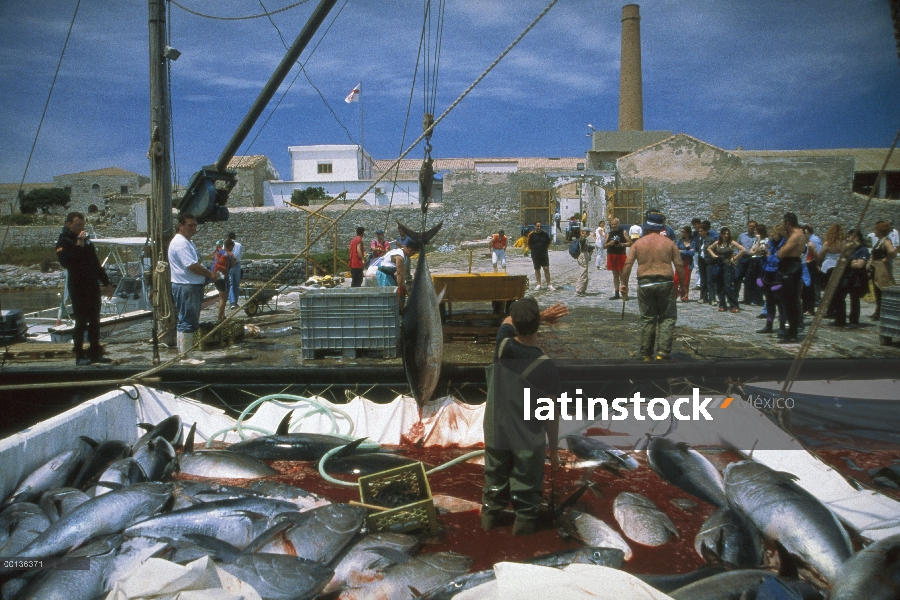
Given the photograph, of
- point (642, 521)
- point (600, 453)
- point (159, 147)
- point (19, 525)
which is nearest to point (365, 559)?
point (642, 521)

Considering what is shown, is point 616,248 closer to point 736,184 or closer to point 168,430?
point 168,430

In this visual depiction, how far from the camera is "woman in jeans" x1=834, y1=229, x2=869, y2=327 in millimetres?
9219

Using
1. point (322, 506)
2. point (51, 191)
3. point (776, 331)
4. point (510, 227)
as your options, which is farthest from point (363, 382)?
point (51, 191)

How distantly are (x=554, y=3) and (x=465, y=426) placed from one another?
4005 mm

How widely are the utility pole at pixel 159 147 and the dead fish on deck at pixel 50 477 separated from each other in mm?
2996

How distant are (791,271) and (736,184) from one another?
24966 millimetres

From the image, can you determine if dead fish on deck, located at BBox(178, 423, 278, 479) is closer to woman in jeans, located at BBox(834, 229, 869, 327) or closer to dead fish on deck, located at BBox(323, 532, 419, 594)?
dead fish on deck, located at BBox(323, 532, 419, 594)

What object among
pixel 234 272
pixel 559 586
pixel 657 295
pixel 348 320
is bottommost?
pixel 559 586

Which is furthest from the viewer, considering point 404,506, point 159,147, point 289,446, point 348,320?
point 159,147

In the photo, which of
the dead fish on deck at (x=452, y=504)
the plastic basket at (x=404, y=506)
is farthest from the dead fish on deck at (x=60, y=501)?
the dead fish on deck at (x=452, y=504)

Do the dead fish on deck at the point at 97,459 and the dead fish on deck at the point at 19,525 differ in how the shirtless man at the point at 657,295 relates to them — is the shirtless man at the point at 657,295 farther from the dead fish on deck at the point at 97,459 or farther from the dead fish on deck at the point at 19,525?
the dead fish on deck at the point at 19,525

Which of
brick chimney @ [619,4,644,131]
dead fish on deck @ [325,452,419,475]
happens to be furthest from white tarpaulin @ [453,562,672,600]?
brick chimney @ [619,4,644,131]

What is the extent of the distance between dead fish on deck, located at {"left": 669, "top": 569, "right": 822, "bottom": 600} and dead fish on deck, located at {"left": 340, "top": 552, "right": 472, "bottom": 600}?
1247 millimetres

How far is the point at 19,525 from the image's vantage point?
405cm
